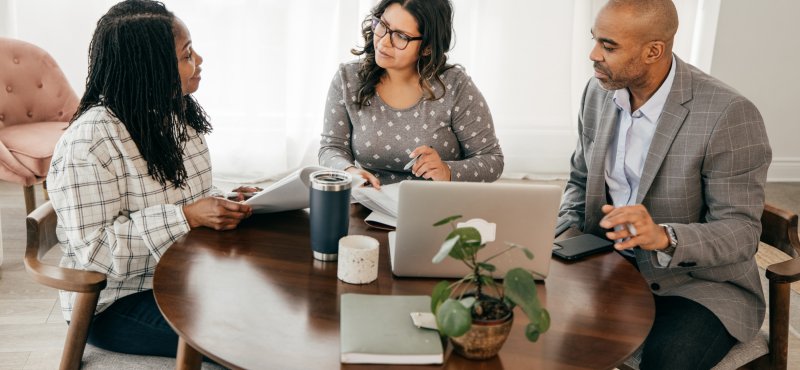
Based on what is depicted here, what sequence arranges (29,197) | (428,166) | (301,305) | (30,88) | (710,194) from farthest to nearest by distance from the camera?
(30,88), (29,197), (428,166), (710,194), (301,305)

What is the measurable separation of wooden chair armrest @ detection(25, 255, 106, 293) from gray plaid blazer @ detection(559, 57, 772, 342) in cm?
118


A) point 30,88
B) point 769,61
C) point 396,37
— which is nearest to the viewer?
point 396,37

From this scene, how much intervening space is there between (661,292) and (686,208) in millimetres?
217

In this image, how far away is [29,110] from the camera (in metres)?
2.86

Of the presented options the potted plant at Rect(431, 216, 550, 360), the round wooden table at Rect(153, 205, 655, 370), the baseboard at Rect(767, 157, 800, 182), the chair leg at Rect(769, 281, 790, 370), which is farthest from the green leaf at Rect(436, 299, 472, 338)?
the baseboard at Rect(767, 157, 800, 182)

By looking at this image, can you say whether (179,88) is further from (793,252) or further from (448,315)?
(793,252)

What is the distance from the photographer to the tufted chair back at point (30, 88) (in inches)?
109

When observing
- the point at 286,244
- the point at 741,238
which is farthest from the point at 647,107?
the point at 286,244

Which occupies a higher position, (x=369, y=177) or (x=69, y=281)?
(x=369, y=177)

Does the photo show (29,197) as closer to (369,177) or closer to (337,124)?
(337,124)

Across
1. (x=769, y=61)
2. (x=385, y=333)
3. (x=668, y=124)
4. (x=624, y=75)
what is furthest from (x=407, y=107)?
(x=769, y=61)

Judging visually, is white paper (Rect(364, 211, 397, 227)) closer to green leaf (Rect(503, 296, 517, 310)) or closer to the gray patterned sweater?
the gray patterned sweater

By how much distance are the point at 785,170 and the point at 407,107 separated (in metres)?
3.32

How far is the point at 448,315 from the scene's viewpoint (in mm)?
796
